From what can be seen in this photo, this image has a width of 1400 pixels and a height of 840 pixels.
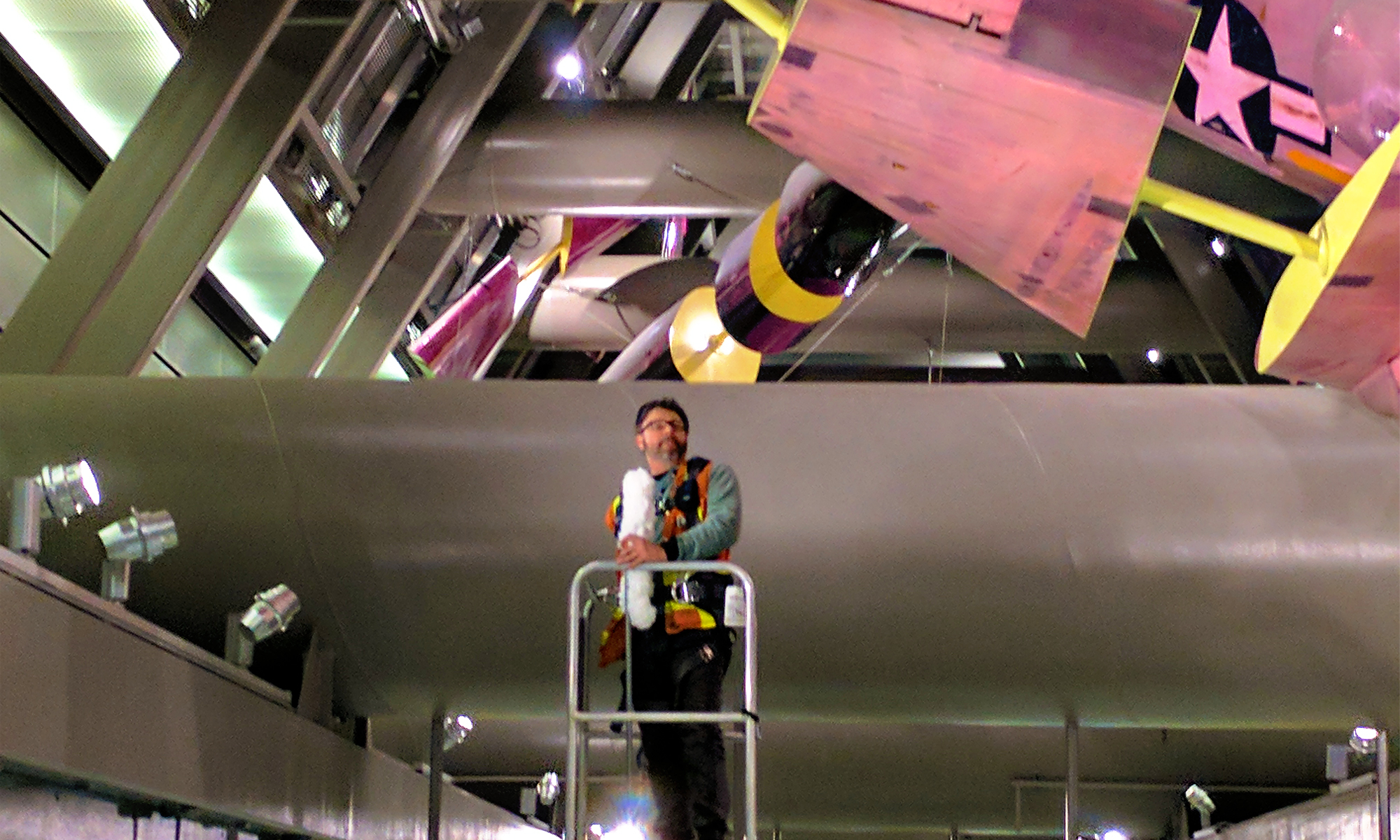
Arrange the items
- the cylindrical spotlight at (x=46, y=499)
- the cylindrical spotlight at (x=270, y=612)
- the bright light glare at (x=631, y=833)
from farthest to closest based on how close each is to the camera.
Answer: the cylindrical spotlight at (x=270, y=612) < the bright light glare at (x=631, y=833) < the cylindrical spotlight at (x=46, y=499)

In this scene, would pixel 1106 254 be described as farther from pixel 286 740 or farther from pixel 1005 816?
pixel 1005 816

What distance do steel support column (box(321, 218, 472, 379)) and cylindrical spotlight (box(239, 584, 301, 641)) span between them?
436 centimetres

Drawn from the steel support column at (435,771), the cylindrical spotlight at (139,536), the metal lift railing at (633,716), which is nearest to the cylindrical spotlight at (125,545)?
the cylindrical spotlight at (139,536)

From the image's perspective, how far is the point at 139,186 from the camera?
293 inches

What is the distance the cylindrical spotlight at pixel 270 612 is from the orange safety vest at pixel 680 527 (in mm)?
1314

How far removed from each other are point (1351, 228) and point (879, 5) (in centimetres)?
128

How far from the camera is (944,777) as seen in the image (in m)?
9.09

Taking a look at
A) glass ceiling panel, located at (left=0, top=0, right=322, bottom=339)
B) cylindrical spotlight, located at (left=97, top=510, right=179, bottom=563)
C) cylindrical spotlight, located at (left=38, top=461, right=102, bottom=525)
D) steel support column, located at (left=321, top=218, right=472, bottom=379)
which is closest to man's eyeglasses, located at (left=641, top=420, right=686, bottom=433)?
cylindrical spotlight, located at (left=97, top=510, right=179, bottom=563)

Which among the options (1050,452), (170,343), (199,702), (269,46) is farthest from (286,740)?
(170,343)

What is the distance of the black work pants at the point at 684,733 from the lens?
4500 mm

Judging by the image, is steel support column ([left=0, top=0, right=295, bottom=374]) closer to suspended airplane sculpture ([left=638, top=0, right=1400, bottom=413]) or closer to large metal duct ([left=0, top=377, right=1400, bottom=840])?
large metal duct ([left=0, top=377, right=1400, bottom=840])

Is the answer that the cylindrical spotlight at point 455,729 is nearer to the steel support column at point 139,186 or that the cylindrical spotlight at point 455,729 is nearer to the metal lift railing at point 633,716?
the steel support column at point 139,186

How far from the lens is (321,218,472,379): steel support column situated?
33.8ft

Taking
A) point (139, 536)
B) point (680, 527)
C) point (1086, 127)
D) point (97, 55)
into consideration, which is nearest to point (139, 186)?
point (97, 55)
